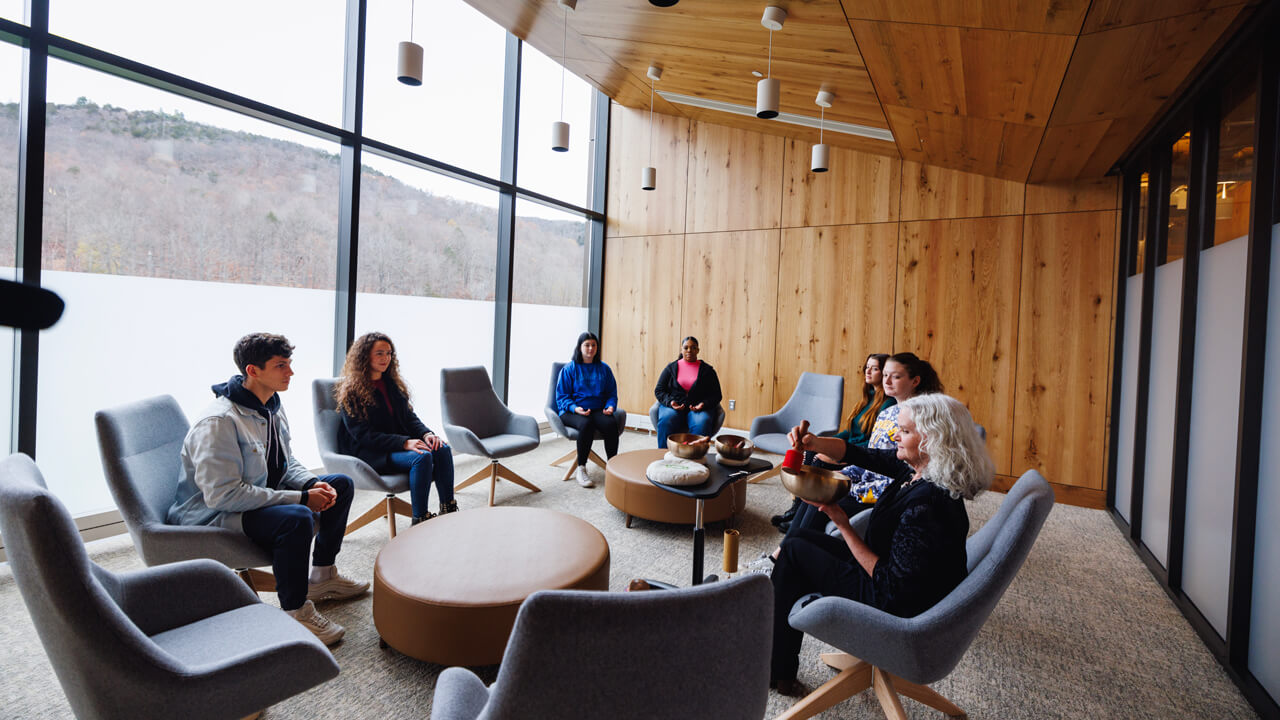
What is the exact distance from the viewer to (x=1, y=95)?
9.07 feet

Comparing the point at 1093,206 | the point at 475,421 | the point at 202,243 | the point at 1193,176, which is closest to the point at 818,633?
the point at 1193,176

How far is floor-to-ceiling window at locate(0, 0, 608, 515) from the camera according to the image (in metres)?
2.97

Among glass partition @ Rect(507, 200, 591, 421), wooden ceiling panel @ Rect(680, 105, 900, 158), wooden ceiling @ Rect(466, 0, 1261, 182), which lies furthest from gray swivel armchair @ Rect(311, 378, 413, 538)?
wooden ceiling panel @ Rect(680, 105, 900, 158)

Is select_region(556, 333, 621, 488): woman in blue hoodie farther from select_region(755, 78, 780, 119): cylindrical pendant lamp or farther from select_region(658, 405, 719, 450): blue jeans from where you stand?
select_region(755, 78, 780, 119): cylindrical pendant lamp

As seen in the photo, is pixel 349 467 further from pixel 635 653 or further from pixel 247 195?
pixel 635 653

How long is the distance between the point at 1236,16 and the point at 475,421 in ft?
14.3

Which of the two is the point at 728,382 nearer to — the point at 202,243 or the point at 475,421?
the point at 475,421

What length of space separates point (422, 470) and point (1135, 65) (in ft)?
12.6

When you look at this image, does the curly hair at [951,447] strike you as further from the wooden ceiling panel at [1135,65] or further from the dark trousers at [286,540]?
the dark trousers at [286,540]

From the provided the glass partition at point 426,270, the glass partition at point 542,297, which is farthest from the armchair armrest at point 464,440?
the glass partition at point 542,297

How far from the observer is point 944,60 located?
288 cm

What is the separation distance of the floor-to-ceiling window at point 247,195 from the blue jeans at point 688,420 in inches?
68.4

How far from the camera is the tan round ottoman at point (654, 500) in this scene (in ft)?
11.3

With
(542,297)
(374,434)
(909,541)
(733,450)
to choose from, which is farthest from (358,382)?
(542,297)
